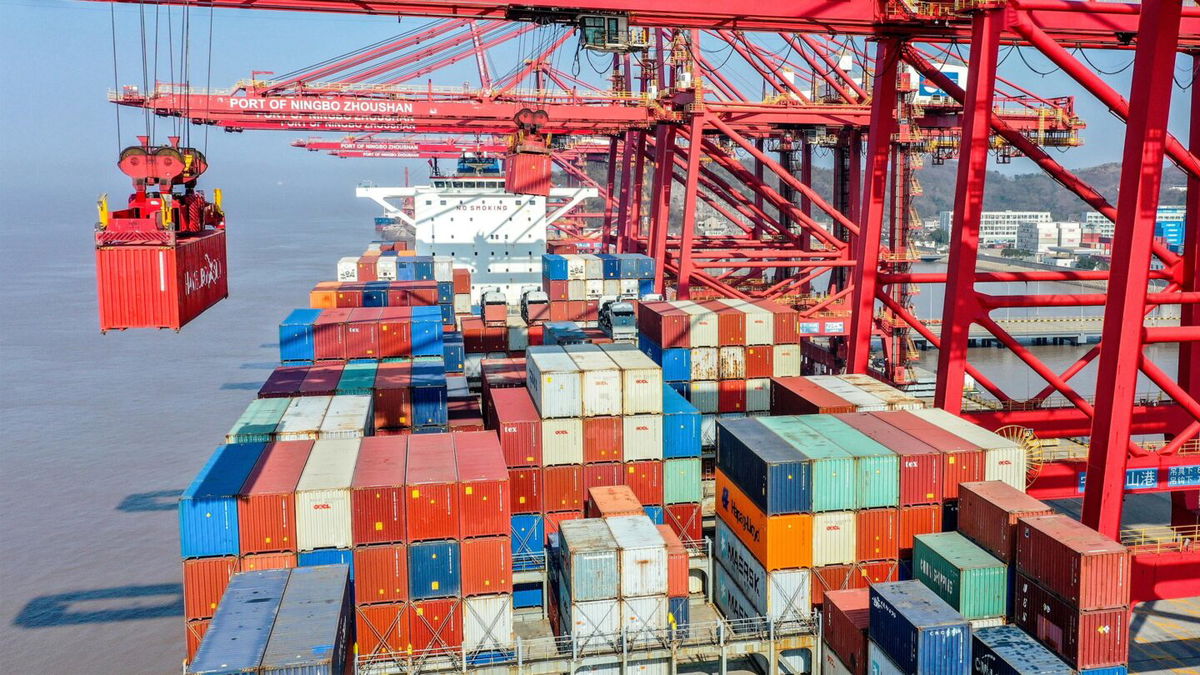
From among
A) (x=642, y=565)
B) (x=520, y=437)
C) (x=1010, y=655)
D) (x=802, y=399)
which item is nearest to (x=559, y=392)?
(x=520, y=437)

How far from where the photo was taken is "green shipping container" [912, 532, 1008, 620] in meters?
17.2

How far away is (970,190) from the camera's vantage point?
20984mm

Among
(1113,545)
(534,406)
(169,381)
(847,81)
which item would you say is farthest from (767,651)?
(169,381)

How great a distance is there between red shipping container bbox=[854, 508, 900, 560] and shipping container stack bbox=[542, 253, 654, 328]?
24.5 metres

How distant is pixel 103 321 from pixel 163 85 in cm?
2767

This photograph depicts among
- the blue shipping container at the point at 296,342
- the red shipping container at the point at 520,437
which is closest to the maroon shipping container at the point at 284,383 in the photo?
the blue shipping container at the point at 296,342

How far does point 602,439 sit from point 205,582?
903cm

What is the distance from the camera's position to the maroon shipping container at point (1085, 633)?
51.3 ft

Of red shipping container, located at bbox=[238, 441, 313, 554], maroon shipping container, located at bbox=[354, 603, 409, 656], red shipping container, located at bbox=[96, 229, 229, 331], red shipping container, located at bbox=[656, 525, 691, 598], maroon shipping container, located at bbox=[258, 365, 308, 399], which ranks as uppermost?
red shipping container, located at bbox=[96, 229, 229, 331]

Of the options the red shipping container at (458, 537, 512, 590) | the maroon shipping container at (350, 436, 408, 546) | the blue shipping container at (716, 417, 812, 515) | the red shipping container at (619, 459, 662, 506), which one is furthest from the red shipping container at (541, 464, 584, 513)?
the maroon shipping container at (350, 436, 408, 546)

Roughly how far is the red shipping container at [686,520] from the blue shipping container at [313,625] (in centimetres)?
847

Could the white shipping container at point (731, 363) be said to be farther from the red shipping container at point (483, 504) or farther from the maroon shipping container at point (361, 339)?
the red shipping container at point (483, 504)

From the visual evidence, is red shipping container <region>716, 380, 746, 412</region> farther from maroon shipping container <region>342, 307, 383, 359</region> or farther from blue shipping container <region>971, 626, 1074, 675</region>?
blue shipping container <region>971, 626, 1074, 675</region>

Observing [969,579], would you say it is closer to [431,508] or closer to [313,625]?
[431,508]
